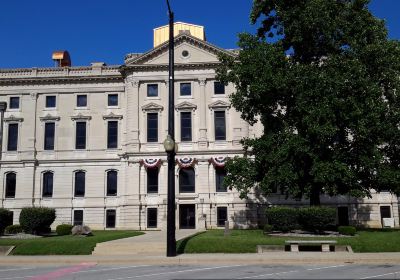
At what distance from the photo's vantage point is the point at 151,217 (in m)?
48.0

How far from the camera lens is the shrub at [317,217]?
29531mm

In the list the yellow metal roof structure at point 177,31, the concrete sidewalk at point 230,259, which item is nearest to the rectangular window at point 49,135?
the yellow metal roof structure at point 177,31

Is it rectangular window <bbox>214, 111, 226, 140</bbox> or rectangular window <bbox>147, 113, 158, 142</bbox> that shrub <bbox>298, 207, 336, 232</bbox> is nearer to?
rectangular window <bbox>214, 111, 226, 140</bbox>

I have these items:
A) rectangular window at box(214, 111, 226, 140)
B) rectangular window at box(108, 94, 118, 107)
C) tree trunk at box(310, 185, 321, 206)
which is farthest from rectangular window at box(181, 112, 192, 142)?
tree trunk at box(310, 185, 321, 206)

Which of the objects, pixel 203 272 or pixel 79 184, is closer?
pixel 203 272

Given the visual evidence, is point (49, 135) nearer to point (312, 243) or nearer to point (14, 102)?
point (14, 102)

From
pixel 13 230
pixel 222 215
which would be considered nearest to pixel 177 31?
pixel 222 215

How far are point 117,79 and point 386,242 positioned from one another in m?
37.1

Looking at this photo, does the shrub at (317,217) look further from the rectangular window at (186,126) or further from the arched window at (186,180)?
the rectangular window at (186,126)

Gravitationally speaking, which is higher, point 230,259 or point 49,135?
point 49,135

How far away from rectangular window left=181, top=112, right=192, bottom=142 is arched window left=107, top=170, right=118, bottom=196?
8.77 metres

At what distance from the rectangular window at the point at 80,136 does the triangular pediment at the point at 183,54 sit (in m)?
8.89

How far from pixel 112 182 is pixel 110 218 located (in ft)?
12.8

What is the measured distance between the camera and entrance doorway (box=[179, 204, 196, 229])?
47.5 meters
